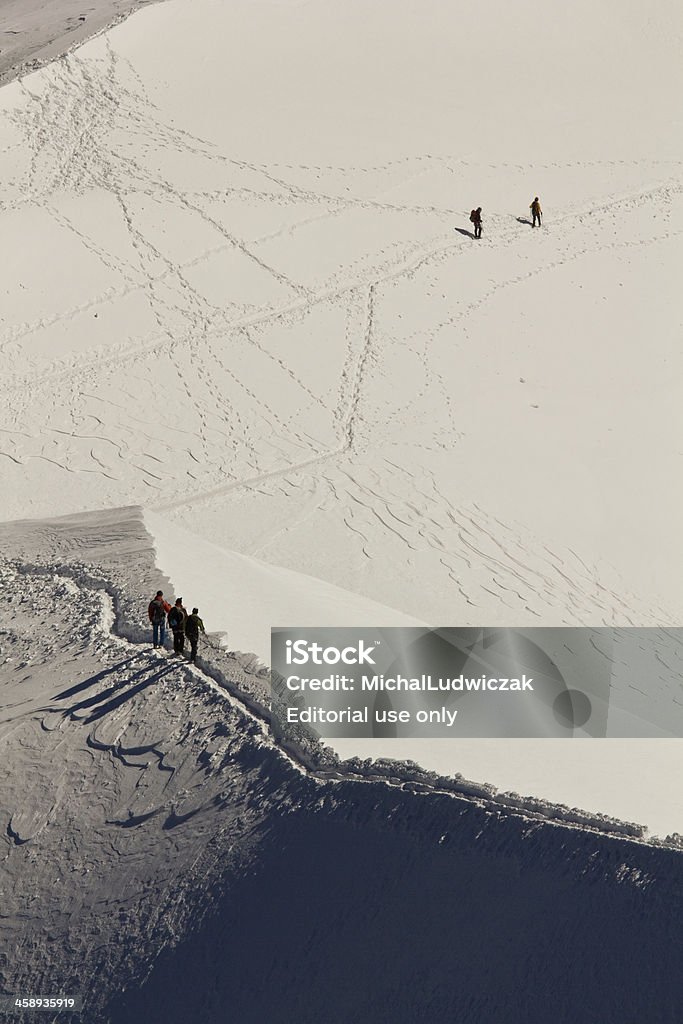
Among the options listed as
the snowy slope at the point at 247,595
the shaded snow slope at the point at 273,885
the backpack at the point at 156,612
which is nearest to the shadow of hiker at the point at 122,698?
the shaded snow slope at the point at 273,885

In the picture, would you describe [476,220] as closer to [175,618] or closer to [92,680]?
[175,618]

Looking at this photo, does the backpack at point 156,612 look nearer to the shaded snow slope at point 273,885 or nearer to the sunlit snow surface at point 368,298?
the shaded snow slope at point 273,885

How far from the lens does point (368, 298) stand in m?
26.0

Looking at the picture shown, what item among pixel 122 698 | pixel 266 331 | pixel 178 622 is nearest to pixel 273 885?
pixel 122 698

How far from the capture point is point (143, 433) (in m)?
22.5

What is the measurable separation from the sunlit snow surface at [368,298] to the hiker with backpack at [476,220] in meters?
0.35

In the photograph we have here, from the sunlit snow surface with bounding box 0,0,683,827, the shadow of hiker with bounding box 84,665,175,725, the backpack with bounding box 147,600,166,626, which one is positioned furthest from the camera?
the sunlit snow surface with bounding box 0,0,683,827

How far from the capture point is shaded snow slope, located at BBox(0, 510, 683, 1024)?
33.4 ft

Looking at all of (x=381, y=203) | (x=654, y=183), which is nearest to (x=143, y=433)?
(x=381, y=203)

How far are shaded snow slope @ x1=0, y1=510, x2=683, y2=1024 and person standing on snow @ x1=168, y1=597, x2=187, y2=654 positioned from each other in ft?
0.82

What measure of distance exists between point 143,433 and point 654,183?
1511 centimetres

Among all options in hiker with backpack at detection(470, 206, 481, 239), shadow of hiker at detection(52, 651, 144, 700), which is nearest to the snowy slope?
shadow of hiker at detection(52, 651, 144, 700)

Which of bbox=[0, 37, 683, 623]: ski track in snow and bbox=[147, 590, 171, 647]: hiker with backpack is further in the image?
bbox=[0, 37, 683, 623]: ski track in snow

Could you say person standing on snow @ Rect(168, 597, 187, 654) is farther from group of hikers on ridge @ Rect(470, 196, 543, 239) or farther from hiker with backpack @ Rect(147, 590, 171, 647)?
group of hikers on ridge @ Rect(470, 196, 543, 239)
